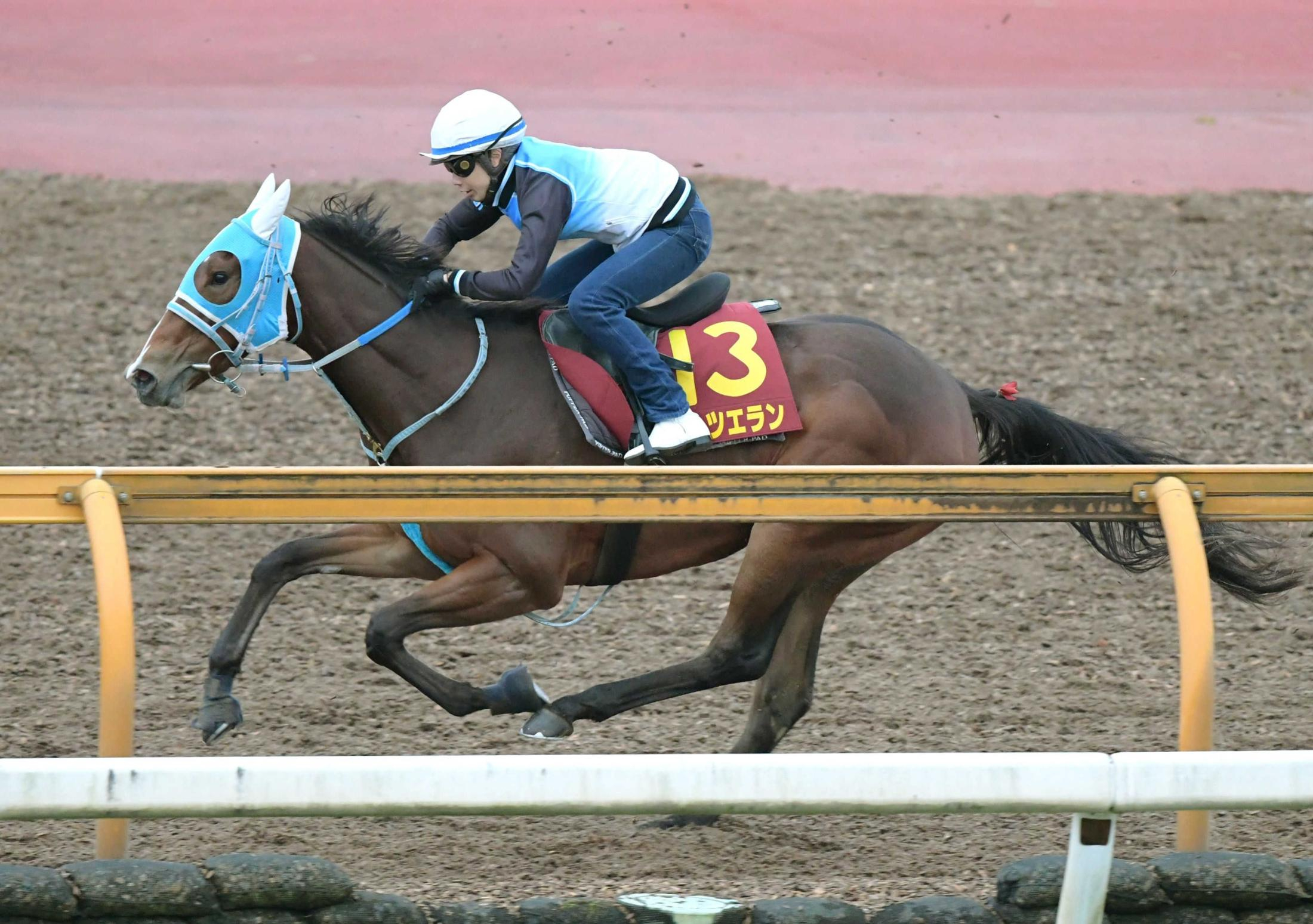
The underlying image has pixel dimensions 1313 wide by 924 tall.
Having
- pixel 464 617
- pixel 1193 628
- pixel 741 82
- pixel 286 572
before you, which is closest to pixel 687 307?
pixel 464 617

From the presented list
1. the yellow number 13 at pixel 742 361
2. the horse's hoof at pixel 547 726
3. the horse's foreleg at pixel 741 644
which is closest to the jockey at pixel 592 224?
the yellow number 13 at pixel 742 361

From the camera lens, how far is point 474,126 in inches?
174

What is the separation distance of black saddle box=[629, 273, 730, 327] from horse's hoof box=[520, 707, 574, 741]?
115cm

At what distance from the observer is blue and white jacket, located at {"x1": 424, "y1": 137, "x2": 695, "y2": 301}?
4465mm

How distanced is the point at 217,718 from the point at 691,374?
1600 millimetres

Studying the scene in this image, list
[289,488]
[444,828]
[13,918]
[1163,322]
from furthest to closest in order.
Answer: [1163,322]
[444,828]
[289,488]
[13,918]

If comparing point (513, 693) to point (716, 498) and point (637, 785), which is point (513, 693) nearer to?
point (716, 498)

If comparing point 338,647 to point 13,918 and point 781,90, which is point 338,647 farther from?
point 781,90

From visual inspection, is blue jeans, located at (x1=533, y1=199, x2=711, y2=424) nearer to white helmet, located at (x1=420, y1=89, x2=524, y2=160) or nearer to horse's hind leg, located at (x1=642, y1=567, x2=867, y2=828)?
white helmet, located at (x1=420, y1=89, x2=524, y2=160)

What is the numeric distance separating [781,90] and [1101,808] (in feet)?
25.8

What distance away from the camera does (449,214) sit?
197 inches

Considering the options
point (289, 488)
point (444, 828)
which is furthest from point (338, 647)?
point (289, 488)

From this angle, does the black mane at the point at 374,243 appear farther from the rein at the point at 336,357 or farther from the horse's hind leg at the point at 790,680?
the horse's hind leg at the point at 790,680

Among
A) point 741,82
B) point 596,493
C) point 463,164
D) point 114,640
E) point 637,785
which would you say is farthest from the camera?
point 741,82
